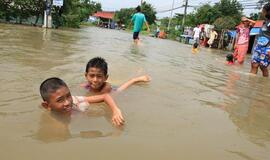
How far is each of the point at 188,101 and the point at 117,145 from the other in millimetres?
1788

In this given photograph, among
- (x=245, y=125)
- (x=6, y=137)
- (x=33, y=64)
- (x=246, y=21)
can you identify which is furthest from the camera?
(x=246, y=21)

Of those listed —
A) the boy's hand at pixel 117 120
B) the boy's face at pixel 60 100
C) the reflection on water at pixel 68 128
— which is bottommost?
the reflection on water at pixel 68 128

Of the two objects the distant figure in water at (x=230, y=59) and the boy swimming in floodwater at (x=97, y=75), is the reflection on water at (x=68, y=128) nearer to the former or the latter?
the boy swimming in floodwater at (x=97, y=75)

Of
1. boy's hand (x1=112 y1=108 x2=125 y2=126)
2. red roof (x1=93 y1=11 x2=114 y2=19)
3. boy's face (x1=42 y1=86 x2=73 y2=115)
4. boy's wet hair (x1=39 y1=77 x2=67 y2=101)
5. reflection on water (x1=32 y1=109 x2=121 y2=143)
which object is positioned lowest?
red roof (x1=93 y1=11 x2=114 y2=19)

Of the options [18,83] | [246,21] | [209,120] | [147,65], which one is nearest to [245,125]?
[209,120]

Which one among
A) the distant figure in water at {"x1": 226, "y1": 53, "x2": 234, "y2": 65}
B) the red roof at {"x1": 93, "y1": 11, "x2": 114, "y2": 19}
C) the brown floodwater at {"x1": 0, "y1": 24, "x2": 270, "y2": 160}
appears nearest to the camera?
the brown floodwater at {"x1": 0, "y1": 24, "x2": 270, "y2": 160}

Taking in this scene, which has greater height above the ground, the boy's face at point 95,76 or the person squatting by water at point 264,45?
the person squatting by water at point 264,45

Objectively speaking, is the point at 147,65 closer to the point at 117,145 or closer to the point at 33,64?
the point at 33,64

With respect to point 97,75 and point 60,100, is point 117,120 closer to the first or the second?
point 60,100

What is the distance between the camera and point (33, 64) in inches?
230

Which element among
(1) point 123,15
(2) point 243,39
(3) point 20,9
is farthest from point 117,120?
(1) point 123,15

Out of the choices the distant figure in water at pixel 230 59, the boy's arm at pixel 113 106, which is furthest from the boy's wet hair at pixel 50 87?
the distant figure in water at pixel 230 59

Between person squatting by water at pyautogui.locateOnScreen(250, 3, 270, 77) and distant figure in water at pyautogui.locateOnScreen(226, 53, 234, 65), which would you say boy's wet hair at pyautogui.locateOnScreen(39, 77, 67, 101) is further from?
distant figure in water at pyautogui.locateOnScreen(226, 53, 234, 65)

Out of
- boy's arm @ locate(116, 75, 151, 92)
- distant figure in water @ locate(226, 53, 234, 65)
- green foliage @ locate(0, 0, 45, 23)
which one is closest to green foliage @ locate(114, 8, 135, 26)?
green foliage @ locate(0, 0, 45, 23)
